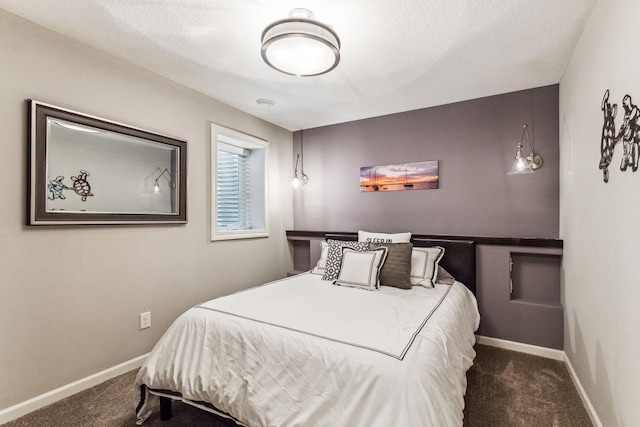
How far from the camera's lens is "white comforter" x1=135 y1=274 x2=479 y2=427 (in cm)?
125

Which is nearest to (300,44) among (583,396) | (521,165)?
(521,165)

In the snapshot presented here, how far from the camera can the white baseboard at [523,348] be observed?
2.64 metres

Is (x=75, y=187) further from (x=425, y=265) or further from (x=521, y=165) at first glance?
(x=521, y=165)

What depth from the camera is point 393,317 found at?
1.84 meters

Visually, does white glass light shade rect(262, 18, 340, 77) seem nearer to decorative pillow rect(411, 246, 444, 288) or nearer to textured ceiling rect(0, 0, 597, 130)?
textured ceiling rect(0, 0, 597, 130)

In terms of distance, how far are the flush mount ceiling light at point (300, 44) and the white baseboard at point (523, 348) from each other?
9.39 ft

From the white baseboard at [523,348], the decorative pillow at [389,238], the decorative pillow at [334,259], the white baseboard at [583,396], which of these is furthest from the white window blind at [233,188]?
the white baseboard at [583,396]

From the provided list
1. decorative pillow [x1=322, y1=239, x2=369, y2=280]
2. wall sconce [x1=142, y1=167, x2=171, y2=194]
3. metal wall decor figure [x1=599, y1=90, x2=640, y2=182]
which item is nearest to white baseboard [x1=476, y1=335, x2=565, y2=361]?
decorative pillow [x1=322, y1=239, x2=369, y2=280]

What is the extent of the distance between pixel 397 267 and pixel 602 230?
1365 mm

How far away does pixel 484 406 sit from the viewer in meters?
1.97

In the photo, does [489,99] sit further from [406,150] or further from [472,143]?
[406,150]

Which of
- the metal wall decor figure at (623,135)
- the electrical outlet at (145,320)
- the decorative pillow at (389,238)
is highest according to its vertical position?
the metal wall decor figure at (623,135)

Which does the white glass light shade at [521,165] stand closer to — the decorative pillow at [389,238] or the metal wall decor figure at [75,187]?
the decorative pillow at [389,238]

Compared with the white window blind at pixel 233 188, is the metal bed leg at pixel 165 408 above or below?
below
